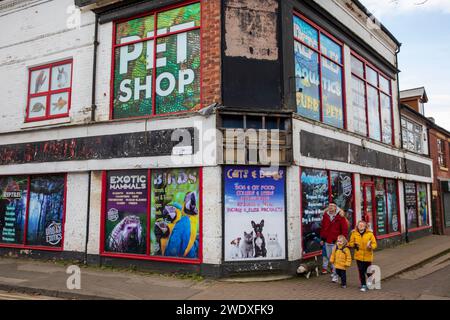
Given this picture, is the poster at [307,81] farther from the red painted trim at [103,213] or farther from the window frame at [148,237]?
the red painted trim at [103,213]

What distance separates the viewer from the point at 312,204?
34.2 ft

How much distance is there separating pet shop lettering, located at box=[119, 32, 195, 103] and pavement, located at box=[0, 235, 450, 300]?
500 cm

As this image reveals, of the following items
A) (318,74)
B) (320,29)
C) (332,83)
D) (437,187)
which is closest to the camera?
(318,74)

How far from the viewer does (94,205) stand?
1072 cm

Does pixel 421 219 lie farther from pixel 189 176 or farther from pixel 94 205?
Result: pixel 94 205

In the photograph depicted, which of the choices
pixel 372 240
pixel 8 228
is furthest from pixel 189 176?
pixel 8 228

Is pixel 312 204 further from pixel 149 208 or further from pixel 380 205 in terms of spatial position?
pixel 380 205

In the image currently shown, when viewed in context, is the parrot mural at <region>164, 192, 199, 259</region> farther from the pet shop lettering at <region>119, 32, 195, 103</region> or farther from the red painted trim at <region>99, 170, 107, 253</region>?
the pet shop lettering at <region>119, 32, 195, 103</region>

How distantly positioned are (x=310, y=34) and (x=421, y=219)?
12.5 meters

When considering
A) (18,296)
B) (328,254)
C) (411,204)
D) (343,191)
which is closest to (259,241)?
(328,254)

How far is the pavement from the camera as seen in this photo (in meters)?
7.43

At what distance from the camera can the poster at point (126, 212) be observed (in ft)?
32.8

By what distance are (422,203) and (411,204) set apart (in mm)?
1915

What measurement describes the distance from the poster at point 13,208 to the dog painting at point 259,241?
26.3 feet
